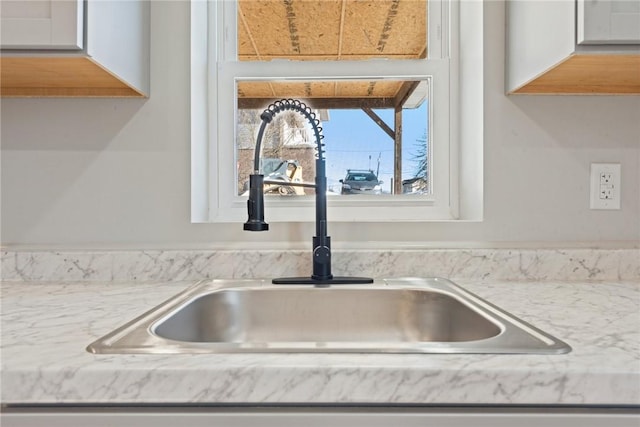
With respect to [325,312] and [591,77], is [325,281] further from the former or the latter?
[591,77]

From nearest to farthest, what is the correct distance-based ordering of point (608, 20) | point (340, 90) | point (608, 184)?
point (608, 20) < point (608, 184) < point (340, 90)

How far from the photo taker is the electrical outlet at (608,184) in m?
1.22

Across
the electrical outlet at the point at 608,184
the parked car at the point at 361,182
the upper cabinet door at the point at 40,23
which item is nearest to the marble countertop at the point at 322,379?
the upper cabinet door at the point at 40,23

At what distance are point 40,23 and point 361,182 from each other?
0.92 meters

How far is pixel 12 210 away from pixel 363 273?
3.20ft

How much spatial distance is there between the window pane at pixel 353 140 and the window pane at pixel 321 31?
0.31 ft

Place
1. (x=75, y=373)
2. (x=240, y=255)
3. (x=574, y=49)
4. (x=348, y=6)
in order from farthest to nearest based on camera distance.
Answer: (x=348, y=6), (x=240, y=255), (x=574, y=49), (x=75, y=373)

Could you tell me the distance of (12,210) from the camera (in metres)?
1.22

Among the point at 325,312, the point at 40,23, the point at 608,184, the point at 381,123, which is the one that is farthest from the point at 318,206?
the point at 608,184

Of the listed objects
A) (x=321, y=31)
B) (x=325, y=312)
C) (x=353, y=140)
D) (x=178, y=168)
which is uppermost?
(x=321, y=31)

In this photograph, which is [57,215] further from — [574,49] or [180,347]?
[574,49]

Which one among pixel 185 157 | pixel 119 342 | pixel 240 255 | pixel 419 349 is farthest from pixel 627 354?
pixel 185 157

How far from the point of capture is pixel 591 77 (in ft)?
3.62

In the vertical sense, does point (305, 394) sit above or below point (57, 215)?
below
